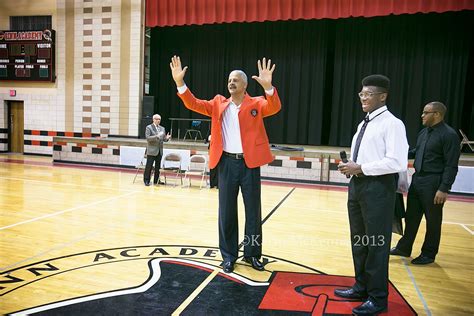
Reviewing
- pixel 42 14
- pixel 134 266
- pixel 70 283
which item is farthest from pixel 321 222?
pixel 42 14

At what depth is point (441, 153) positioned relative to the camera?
402cm

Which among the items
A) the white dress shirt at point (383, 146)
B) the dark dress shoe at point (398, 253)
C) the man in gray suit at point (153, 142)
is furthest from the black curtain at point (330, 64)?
the white dress shirt at point (383, 146)

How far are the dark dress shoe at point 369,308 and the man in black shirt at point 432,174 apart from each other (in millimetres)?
1529

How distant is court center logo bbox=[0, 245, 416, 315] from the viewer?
296cm

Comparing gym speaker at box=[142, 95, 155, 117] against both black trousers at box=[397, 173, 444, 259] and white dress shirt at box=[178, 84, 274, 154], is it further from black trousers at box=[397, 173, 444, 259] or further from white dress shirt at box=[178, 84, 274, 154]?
black trousers at box=[397, 173, 444, 259]

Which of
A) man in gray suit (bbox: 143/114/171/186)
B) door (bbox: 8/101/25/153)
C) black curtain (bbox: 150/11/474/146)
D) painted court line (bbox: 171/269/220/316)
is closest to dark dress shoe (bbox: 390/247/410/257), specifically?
painted court line (bbox: 171/269/220/316)

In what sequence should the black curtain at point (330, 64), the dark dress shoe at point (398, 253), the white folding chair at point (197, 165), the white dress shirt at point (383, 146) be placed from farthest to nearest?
the black curtain at point (330, 64)
the white folding chair at point (197, 165)
the dark dress shoe at point (398, 253)
the white dress shirt at point (383, 146)

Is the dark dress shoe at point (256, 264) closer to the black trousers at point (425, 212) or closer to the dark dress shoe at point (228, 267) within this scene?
the dark dress shoe at point (228, 267)

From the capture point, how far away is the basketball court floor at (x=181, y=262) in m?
3.05

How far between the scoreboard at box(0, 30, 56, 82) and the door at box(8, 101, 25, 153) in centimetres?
108

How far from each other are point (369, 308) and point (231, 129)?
73.7 inches

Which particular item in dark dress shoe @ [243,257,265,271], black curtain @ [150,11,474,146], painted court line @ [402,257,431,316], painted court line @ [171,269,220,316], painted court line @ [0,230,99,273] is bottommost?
painted court line @ [0,230,99,273]

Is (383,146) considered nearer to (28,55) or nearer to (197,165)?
(197,165)

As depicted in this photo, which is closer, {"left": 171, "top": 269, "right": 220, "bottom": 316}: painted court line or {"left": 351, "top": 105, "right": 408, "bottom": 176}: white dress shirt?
{"left": 351, "top": 105, "right": 408, "bottom": 176}: white dress shirt
